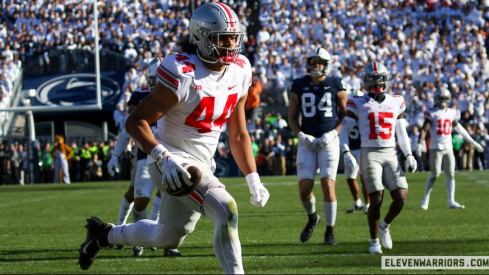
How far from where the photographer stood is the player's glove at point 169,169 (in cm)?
Answer: 439

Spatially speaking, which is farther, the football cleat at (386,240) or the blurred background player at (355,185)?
the blurred background player at (355,185)

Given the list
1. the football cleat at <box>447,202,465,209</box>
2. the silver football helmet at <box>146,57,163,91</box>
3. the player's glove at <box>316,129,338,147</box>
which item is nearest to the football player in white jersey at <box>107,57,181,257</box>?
the silver football helmet at <box>146,57,163,91</box>

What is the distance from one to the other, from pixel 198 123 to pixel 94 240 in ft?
4.18

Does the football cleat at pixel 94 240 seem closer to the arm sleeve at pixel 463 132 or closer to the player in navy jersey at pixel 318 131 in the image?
the player in navy jersey at pixel 318 131

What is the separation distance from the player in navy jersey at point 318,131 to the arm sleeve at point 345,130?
23cm

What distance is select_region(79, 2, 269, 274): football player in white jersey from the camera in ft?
14.8

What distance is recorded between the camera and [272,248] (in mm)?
7422

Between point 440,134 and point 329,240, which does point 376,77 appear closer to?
point 329,240

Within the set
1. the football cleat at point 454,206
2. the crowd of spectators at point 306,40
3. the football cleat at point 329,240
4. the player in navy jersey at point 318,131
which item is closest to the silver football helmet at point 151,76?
the player in navy jersey at point 318,131

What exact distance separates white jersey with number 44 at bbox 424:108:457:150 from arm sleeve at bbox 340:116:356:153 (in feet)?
14.5

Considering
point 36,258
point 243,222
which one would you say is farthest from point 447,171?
point 36,258

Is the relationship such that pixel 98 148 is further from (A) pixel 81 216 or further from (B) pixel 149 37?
(A) pixel 81 216

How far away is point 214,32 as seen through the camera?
472 cm

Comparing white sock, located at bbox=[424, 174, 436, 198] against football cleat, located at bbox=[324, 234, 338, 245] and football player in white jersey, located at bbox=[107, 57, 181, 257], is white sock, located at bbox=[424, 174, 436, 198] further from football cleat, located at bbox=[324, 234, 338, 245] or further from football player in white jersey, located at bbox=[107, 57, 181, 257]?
football player in white jersey, located at bbox=[107, 57, 181, 257]
